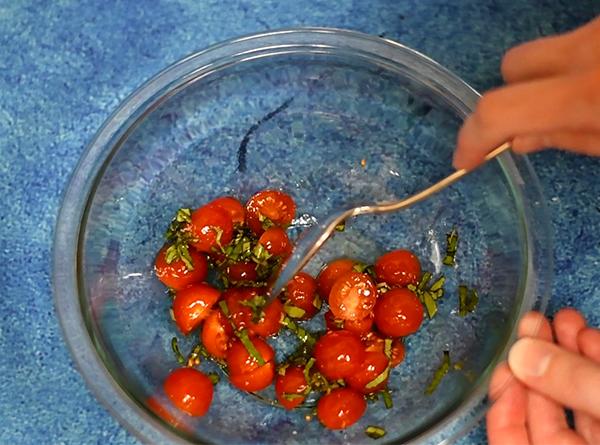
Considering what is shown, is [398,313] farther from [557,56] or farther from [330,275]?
[557,56]

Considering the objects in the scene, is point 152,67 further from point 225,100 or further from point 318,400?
point 318,400

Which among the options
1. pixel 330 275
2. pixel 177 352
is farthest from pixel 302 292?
pixel 177 352

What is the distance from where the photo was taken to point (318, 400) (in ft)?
2.58

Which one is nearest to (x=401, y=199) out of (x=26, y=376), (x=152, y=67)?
(x=152, y=67)

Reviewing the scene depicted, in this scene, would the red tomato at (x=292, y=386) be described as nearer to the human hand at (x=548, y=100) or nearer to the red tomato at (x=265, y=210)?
the red tomato at (x=265, y=210)

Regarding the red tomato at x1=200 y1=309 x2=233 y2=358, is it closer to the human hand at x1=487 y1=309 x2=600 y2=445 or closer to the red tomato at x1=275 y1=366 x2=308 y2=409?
the red tomato at x1=275 y1=366 x2=308 y2=409

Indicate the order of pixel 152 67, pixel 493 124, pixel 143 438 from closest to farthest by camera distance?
pixel 493 124, pixel 143 438, pixel 152 67

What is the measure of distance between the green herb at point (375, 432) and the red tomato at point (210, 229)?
23 cm

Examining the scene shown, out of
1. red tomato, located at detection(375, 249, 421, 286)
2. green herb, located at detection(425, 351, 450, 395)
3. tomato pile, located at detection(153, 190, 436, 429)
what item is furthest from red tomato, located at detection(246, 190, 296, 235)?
green herb, located at detection(425, 351, 450, 395)

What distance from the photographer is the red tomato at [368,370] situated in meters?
0.75

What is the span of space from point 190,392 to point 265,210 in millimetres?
192

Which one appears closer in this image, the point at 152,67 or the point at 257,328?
the point at 257,328

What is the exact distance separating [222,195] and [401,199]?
186 mm

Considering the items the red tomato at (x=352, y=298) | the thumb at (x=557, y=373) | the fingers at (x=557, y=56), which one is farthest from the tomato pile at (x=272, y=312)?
the fingers at (x=557, y=56)
